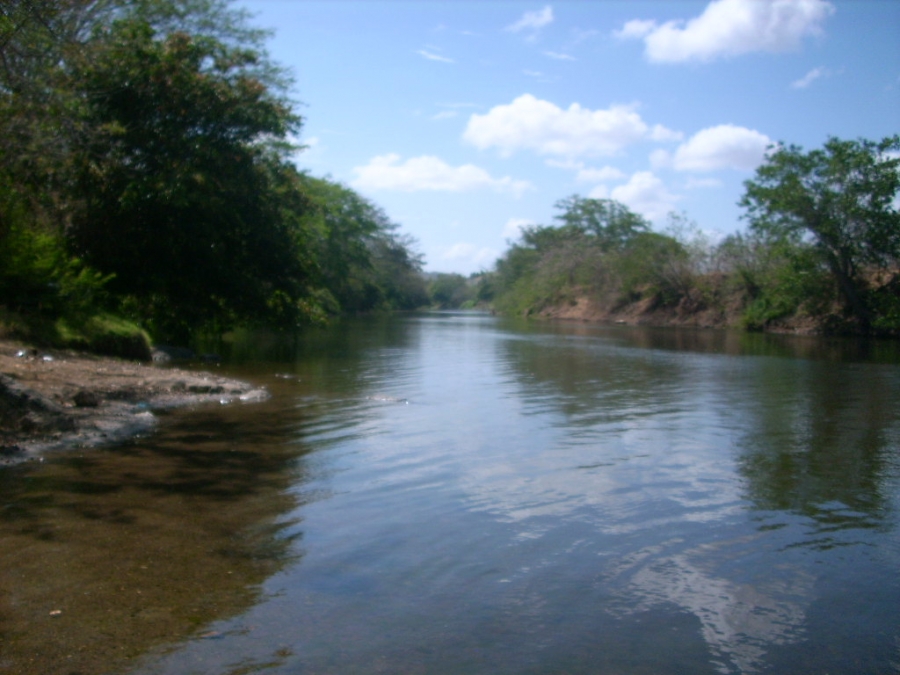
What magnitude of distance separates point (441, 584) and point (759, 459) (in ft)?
18.8

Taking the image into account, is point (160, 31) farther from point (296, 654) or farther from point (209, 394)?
point (296, 654)

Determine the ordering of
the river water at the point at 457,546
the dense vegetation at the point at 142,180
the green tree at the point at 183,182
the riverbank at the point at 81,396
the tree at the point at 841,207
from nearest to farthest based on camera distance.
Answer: the river water at the point at 457,546 < the riverbank at the point at 81,396 < the dense vegetation at the point at 142,180 < the green tree at the point at 183,182 < the tree at the point at 841,207

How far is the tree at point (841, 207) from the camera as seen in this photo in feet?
120

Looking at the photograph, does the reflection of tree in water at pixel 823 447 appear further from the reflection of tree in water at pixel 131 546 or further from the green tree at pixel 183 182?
the green tree at pixel 183 182

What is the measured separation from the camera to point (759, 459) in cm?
996

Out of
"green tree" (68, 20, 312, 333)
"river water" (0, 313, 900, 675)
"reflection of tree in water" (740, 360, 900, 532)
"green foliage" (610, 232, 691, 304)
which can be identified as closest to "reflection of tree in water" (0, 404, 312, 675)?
"river water" (0, 313, 900, 675)

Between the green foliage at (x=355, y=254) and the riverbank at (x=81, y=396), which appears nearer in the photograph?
the riverbank at (x=81, y=396)

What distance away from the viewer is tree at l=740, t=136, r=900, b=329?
36625mm

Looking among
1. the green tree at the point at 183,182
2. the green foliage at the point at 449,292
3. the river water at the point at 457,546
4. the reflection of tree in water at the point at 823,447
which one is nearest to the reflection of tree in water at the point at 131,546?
the river water at the point at 457,546

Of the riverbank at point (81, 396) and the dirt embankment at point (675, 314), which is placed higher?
the dirt embankment at point (675, 314)

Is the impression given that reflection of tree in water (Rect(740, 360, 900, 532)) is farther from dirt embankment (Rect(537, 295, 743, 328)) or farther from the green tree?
dirt embankment (Rect(537, 295, 743, 328))

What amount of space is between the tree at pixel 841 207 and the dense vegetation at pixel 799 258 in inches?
1.8

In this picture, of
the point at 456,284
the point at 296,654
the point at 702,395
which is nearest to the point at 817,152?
the point at 702,395

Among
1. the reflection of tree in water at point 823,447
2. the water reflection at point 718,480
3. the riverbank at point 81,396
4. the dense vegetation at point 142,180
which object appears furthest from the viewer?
the dense vegetation at point 142,180
